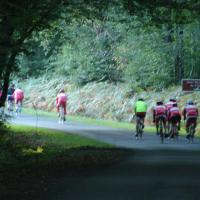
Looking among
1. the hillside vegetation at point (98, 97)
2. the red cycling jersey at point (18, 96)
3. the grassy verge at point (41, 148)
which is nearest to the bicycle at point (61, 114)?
the red cycling jersey at point (18, 96)

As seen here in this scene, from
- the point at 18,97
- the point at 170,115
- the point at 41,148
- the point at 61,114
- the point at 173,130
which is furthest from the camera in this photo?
the point at 18,97

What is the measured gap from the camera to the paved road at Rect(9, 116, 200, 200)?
12789 millimetres

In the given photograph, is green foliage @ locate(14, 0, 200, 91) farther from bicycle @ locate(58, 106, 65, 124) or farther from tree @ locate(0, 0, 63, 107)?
tree @ locate(0, 0, 63, 107)

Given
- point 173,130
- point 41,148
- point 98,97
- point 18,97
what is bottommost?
point 41,148

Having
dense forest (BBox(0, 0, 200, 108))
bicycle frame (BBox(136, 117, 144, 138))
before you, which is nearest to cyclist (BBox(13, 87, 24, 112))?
dense forest (BBox(0, 0, 200, 108))

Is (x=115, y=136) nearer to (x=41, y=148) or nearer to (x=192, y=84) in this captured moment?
(x=192, y=84)

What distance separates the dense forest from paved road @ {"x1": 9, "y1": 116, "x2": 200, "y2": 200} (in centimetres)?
341

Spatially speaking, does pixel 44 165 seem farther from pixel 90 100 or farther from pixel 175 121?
pixel 90 100

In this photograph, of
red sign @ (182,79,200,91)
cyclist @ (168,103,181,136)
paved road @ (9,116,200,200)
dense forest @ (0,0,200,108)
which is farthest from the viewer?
red sign @ (182,79,200,91)

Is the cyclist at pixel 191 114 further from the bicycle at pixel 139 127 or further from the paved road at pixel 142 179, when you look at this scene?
the paved road at pixel 142 179

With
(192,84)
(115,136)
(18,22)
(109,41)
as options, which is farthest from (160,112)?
(109,41)

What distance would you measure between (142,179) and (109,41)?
32.7 meters

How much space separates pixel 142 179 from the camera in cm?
1538

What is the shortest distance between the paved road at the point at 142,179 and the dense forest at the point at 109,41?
3.41m
